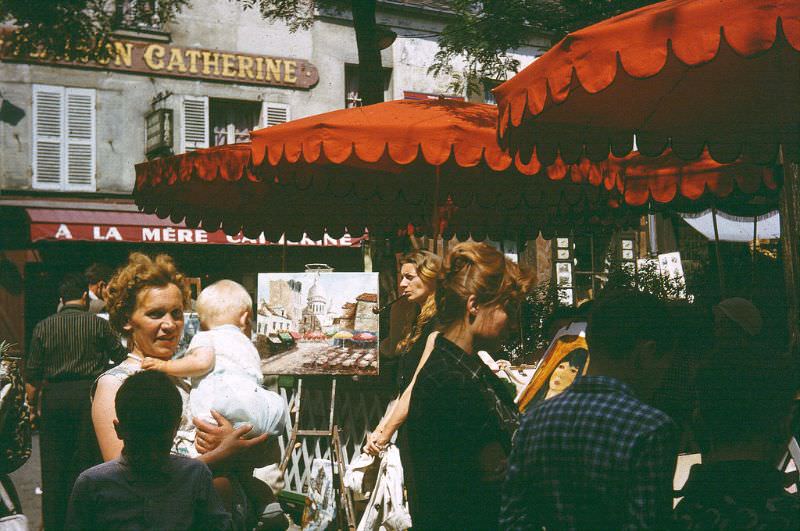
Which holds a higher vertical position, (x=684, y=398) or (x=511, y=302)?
(x=511, y=302)

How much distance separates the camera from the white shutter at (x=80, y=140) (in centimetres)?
1518

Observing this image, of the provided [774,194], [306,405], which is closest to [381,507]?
[306,405]

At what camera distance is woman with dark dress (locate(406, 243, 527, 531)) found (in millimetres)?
2611

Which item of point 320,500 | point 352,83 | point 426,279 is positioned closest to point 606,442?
point 426,279

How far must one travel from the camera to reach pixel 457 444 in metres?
2.61

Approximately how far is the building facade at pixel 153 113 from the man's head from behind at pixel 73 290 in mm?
8049

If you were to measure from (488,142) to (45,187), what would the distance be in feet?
41.6

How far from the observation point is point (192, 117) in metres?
16.1

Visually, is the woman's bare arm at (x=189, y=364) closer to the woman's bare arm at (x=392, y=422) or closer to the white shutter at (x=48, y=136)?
the woman's bare arm at (x=392, y=422)

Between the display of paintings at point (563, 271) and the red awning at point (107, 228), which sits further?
the display of paintings at point (563, 271)

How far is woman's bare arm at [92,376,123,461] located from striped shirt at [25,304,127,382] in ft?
10.2

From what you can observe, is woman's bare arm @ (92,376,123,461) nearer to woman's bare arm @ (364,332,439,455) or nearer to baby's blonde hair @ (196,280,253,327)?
baby's blonde hair @ (196,280,253,327)

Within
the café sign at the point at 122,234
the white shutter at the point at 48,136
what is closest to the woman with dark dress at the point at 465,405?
the café sign at the point at 122,234

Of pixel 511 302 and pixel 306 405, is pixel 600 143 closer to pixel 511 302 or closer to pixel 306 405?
pixel 511 302
